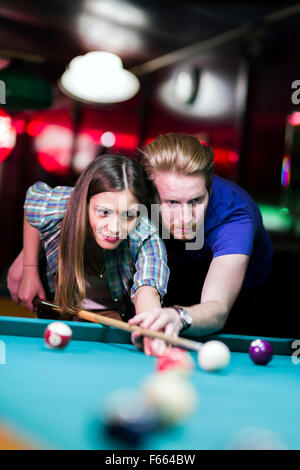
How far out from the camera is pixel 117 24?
485 cm

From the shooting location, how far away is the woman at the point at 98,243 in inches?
74.8

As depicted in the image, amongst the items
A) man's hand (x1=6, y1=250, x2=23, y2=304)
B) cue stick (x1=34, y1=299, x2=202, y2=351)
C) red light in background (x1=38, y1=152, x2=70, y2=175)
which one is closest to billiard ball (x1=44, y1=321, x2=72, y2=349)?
cue stick (x1=34, y1=299, x2=202, y2=351)

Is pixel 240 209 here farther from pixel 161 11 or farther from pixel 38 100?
pixel 161 11

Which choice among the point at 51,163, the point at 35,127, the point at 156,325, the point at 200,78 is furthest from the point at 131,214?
the point at 35,127

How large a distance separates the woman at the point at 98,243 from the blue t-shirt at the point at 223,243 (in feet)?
0.75

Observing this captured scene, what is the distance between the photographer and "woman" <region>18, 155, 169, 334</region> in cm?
190

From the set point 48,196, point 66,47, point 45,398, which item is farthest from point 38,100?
point 45,398

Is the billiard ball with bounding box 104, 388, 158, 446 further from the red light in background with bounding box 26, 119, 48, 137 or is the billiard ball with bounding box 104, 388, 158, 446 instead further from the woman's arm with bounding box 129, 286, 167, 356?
the red light in background with bounding box 26, 119, 48, 137

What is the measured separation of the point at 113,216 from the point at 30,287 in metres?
0.69

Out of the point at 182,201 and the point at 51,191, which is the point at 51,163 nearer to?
the point at 51,191

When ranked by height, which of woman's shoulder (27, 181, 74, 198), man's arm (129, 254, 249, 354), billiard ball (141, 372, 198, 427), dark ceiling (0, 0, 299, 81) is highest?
dark ceiling (0, 0, 299, 81)

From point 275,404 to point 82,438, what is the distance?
0.50 metres

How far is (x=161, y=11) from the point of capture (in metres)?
4.48

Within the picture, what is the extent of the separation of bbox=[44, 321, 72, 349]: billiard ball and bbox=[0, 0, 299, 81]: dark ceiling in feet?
11.9
